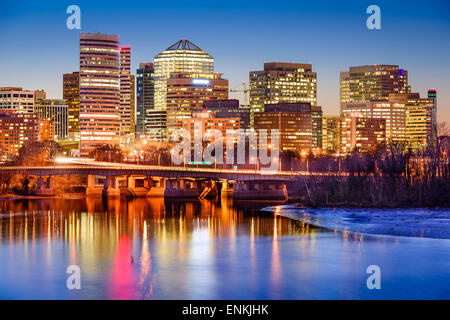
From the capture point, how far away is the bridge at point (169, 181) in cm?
12615

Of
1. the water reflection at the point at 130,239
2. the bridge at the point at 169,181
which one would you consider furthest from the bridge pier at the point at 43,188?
the water reflection at the point at 130,239

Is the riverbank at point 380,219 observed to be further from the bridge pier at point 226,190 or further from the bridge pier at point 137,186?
the bridge pier at point 137,186

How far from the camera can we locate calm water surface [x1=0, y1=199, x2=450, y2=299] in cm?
4069

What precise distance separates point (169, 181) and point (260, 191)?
82.5 feet

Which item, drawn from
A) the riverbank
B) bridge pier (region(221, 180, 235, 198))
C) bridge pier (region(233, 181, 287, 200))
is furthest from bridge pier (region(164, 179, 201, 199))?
the riverbank

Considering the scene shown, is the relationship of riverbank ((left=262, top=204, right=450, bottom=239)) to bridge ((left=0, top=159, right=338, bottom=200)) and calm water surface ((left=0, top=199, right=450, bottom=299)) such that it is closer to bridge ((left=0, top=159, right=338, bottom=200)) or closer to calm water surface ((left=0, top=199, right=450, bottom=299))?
calm water surface ((left=0, top=199, right=450, bottom=299))

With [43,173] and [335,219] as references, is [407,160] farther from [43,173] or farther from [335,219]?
[43,173]

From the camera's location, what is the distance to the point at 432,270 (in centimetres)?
4603

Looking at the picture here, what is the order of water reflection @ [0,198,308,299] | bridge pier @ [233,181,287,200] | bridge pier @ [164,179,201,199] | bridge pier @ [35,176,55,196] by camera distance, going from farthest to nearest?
bridge pier @ [164,179,201,199], bridge pier @ [233,181,287,200], bridge pier @ [35,176,55,196], water reflection @ [0,198,308,299]

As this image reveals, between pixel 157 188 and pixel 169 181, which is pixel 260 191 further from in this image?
pixel 169 181

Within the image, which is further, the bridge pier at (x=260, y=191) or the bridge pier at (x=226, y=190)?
the bridge pier at (x=226, y=190)

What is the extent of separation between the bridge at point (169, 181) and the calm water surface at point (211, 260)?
44.6 meters

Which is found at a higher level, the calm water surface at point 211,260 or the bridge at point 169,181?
the bridge at point 169,181

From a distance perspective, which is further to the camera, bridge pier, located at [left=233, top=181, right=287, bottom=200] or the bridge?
bridge pier, located at [left=233, top=181, right=287, bottom=200]
